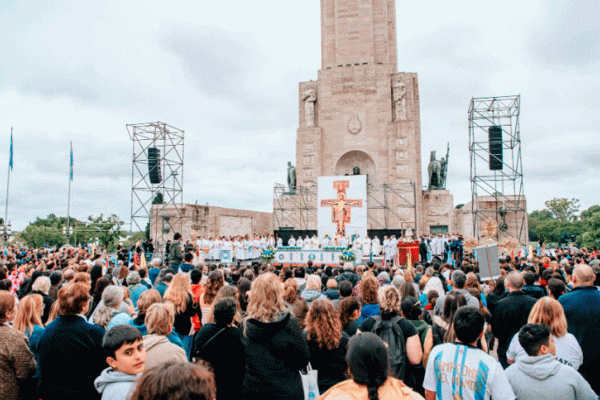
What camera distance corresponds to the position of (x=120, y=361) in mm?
2799

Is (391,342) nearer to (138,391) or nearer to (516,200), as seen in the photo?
(138,391)

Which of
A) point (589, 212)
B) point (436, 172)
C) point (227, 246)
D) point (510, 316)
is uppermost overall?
point (436, 172)

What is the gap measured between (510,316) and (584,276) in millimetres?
847

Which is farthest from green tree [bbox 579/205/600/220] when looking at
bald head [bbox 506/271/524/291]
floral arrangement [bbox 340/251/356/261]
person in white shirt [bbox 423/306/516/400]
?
person in white shirt [bbox 423/306/516/400]

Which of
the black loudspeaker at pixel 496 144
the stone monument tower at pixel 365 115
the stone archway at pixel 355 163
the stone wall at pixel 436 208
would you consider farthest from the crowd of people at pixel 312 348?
the stone archway at pixel 355 163

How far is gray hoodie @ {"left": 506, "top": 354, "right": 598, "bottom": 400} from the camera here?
289 centimetres

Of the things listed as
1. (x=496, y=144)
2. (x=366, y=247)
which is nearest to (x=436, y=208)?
(x=496, y=144)

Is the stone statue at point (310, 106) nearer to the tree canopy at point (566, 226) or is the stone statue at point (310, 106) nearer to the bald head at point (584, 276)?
the tree canopy at point (566, 226)

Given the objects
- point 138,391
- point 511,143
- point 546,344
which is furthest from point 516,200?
point 138,391

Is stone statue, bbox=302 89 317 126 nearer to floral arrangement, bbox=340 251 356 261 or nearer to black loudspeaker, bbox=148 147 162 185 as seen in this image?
black loudspeaker, bbox=148 147 162 185

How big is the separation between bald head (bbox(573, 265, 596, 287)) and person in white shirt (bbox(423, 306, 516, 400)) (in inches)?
84.7

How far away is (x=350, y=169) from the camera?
108 ft

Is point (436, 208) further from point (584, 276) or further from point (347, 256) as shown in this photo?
point (584, 276)

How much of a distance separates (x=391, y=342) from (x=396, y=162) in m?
28.1
